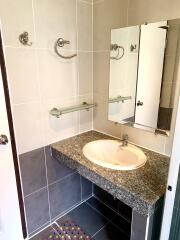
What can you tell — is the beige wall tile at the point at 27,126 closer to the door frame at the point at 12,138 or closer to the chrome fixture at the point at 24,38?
the door frame at the point at 12,138

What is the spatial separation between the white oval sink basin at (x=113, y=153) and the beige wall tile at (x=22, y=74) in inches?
24.6

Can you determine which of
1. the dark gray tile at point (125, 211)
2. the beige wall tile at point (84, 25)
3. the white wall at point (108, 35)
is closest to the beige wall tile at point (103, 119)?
the white wall at point (108, 35)

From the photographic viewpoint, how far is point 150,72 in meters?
1.40

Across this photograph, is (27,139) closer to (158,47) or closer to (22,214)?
(22,214)

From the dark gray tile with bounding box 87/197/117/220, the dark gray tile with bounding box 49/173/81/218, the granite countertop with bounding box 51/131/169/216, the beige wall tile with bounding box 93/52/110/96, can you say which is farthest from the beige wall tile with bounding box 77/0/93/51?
the dark gray tile with bounding box 87/197/117/220

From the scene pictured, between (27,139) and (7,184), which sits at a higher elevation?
(27,139)

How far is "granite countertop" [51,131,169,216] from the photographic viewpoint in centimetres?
102

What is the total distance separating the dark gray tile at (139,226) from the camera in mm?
1035

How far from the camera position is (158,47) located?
51.5 inches

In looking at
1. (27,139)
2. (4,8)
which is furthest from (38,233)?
(4,8)

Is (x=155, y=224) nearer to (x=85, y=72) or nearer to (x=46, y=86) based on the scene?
(x=46, y=86)

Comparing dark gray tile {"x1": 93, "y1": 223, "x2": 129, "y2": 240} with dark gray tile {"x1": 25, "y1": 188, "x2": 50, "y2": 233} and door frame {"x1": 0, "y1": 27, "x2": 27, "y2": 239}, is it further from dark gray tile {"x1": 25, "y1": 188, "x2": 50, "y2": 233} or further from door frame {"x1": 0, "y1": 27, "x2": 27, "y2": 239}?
door frame {"x1": 0, "y1": 27, "x2": 27, "y2": 239}

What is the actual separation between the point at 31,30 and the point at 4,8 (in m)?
0.20

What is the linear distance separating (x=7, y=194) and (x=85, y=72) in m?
1.23
